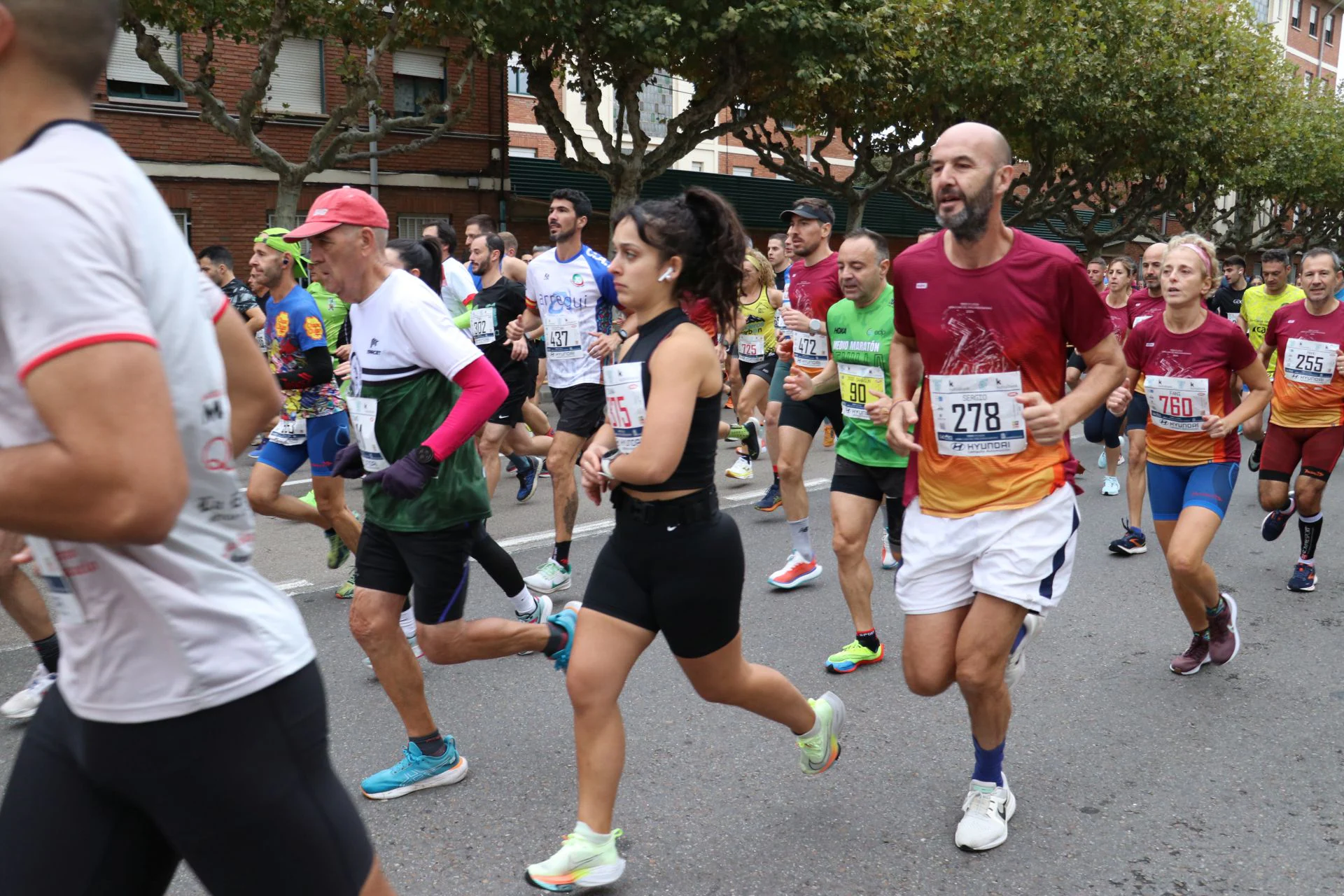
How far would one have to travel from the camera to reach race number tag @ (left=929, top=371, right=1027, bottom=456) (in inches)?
138

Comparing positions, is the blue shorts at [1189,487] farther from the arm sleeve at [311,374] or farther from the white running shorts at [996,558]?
the arm sleeve at [311,374]

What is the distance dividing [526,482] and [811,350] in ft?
9.53

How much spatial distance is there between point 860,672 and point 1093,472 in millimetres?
6401

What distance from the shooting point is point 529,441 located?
27.5 ft

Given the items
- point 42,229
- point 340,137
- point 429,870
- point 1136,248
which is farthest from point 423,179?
point 1136,248

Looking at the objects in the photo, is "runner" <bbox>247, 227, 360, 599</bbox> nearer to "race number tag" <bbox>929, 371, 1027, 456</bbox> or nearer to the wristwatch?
the wristwatch

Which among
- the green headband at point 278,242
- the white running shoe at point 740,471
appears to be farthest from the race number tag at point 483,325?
the white running shoe at point 740,471

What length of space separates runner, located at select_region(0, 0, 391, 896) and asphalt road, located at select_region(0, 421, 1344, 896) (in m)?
1.68

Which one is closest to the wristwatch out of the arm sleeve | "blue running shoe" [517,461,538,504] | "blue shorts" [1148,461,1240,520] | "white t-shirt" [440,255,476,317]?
the arm sleeve

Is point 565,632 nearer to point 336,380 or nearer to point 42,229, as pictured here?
point 336,380

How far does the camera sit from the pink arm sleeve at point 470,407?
3.62m

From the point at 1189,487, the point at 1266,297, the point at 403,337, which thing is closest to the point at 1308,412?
the point at 1189,487

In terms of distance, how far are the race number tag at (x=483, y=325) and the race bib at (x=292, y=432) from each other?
258 cm

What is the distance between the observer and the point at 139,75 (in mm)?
20469
